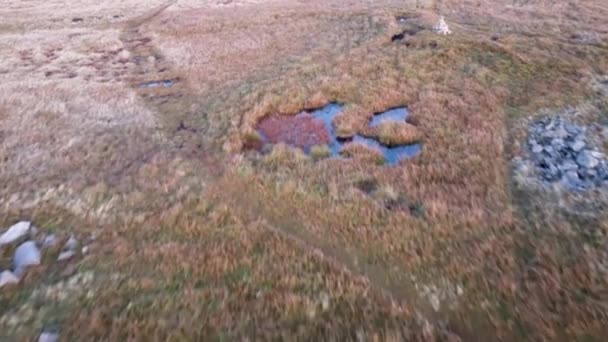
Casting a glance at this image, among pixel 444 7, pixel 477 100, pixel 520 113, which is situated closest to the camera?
pixel 520 113

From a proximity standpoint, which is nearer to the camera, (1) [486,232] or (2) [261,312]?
(2) [261,312]

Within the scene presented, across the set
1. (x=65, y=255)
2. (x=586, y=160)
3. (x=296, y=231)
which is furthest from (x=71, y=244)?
(x=586, y=160)

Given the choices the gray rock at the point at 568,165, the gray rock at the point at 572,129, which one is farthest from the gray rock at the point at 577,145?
the gray rock at the point at 568,165

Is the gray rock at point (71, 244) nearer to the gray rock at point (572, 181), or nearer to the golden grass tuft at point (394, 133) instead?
the golden grass tuft at point (394, 133)

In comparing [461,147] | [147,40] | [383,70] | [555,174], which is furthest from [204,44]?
[555,174]

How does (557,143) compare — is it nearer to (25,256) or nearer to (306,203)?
(306,203)

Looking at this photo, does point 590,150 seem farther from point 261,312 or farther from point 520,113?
point 261,312
